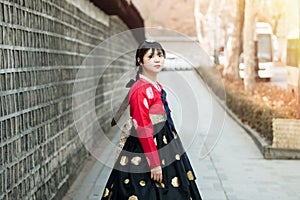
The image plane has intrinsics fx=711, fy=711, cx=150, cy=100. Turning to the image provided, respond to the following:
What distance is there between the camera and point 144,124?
199 inches

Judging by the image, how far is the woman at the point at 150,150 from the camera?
5.10 meters

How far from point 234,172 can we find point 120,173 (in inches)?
176

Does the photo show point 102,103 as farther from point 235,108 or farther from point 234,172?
point 235,108

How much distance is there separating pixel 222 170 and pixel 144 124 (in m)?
4.80

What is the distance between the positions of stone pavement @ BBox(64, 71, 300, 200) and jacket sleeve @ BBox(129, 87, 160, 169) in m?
1.33

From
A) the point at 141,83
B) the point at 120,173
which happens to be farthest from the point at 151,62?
the point at 120,173

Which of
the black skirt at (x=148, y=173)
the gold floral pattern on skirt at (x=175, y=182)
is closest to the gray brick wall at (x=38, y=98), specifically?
the black skirt at (x=148, y=173)

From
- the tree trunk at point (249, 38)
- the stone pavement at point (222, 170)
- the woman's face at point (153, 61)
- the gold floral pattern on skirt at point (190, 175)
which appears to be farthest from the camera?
the tree trunk at point (249, 38)

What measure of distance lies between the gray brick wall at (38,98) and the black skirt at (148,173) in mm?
809

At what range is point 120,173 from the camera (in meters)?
5.28

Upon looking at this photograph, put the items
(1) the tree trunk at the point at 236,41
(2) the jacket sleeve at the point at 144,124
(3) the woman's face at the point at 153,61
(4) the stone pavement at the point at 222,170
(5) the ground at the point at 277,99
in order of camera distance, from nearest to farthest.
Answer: (2) the jacket sleeve at the point at 144,124 → (3) the woman's face at the point at 153,61 → (4) the stone pavement at the point at 222,170 → (5) the ground at the point at 277,99 → (1) the tree trunk at the point at 236,41

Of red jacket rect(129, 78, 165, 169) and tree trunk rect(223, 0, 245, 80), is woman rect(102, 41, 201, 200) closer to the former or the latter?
red jacket rect(129, 78, 165, 169)

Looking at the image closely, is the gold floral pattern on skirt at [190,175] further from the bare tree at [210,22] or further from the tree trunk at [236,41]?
the bare tree at [210,22]

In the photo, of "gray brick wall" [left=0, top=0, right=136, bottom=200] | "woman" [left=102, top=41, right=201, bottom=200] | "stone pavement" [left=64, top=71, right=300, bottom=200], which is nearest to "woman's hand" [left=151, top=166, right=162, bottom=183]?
"woman" [left=102, top=41, right=201, bottom=200]
